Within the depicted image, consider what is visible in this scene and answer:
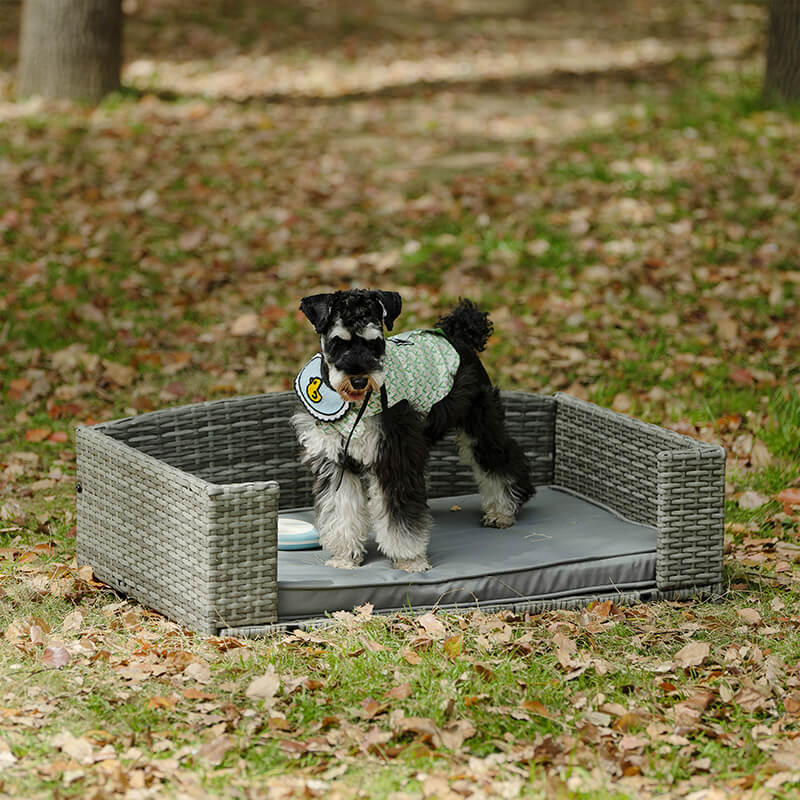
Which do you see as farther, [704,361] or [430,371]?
[704,361]

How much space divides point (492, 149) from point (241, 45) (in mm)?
5312

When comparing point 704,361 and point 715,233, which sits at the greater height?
point 715,233

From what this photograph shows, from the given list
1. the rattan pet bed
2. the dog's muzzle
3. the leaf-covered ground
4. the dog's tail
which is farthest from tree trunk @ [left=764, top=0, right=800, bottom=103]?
the dog's muzzle

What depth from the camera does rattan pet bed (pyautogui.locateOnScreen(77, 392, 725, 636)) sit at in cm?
475

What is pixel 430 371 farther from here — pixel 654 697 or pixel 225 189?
pixel 225 189

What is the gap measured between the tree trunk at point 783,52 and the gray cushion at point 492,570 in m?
7.01

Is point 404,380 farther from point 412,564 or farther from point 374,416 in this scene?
point 412,564

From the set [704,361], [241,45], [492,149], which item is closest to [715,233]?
[704,361]

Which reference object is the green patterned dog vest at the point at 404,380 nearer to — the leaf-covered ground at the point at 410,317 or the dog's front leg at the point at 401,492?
the dog's front leg at the point at 401,492

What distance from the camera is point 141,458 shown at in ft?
16.4

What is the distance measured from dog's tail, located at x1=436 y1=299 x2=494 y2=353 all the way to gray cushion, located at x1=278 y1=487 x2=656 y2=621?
2.82ft

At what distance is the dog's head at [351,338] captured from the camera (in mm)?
4723

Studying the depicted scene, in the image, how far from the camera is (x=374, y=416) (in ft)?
16.3

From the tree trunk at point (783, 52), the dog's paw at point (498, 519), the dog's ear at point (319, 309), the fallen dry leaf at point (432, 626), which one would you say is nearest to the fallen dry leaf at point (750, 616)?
the dog's paw at point (498, 519)
